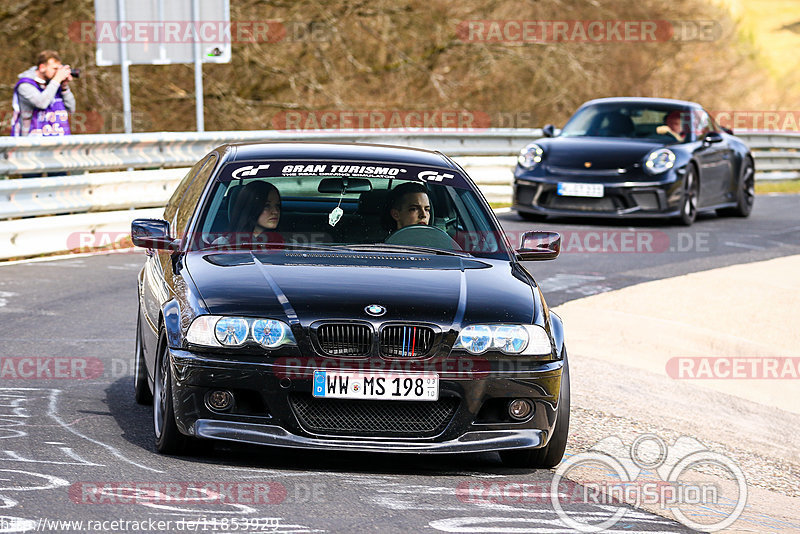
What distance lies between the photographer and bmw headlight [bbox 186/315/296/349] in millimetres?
5590

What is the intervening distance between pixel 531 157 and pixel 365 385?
457 inches

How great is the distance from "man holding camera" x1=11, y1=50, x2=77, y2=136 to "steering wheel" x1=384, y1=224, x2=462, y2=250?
838 centimetres

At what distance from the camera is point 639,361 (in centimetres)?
968

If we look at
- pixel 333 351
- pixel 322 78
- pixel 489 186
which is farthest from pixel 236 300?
pixel 322 78

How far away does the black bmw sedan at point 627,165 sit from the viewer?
54.1 ft

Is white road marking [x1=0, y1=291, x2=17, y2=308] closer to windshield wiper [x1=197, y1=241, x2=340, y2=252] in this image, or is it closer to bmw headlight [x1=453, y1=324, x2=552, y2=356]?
windshield wiper [x1=197, y1=241, x2=340, y2=252]

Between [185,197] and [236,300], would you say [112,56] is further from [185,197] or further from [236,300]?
[236,300]

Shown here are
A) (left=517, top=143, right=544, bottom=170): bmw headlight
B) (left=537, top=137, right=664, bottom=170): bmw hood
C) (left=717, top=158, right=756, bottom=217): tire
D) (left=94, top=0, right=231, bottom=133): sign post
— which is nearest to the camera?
(left=537, top=137, right=664, bottom=170): bmw hood

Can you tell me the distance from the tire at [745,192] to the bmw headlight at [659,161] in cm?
237

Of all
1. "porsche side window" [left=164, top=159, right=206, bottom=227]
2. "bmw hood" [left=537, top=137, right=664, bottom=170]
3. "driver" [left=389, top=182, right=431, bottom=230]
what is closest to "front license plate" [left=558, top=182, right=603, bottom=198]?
"bmw hood" [left=537, top=137, right=664, bottom=170]

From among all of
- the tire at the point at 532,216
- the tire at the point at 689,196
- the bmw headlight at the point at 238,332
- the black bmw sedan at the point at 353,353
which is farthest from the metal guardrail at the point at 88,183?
the bmw headlight at the point at 238,332

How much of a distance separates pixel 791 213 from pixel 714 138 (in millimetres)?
3034

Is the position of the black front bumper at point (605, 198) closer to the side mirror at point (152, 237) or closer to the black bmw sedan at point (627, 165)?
the black bmw sedan at point (627, 165)

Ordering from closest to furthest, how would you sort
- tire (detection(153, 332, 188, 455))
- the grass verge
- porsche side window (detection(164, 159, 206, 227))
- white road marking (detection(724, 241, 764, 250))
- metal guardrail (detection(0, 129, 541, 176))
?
tire (detection(153, 332, 188, 455))
porsche side window (detection(164, 159, 206, 227))
metal guardrail (detection(0, 129, 541, 176))
white road marking (detection(724, 241, 764, 250))
the grass verge
